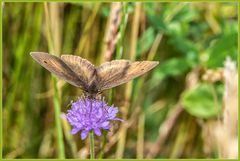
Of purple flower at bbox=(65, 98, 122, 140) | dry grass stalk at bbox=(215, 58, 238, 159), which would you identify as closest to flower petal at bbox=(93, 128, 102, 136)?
purple flower at bbox=(65, 98, 122, 140)

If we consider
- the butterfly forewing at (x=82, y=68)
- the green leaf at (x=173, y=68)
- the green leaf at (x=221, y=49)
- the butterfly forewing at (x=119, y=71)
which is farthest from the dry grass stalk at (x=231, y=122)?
the green leaf at (x=173, y=68)

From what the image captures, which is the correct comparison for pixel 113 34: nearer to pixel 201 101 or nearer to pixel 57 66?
pixel 57 66

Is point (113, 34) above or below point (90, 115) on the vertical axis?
above

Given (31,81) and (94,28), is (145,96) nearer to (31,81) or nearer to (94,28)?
(94,28)

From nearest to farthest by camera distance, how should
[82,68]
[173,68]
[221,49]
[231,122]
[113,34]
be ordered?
1. [231,122]
2. [82,68]
3. [113,34]
4. [221,49]
5. [173,68]

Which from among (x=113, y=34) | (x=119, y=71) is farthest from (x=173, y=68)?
(x=119, y=71)

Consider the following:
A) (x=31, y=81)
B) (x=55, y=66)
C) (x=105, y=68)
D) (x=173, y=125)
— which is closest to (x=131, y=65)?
(x=105, y=68)

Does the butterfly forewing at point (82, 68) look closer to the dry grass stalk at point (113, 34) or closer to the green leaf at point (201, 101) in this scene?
the dry grass stalk at point (113, 34)
